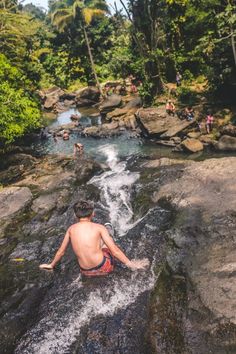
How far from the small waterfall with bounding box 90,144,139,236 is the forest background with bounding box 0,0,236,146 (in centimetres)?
687

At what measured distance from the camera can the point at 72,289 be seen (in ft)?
20.8

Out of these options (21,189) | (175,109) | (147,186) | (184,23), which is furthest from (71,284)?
(184,23)

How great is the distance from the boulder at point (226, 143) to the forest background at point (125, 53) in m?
5.49

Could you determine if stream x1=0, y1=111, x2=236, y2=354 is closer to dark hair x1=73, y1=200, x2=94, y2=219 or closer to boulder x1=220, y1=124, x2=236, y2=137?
dark hair x1=73, y1=200, x2=94, y2=219

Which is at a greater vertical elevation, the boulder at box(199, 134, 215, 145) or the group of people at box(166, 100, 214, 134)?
the group of people at box(166, 100, 214, 134)

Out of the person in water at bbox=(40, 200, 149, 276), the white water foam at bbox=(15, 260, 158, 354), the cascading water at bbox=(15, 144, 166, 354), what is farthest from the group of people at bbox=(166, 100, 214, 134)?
the person in water at bbox=(40, 200, 149, 276)

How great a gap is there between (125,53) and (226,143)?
26568 mm

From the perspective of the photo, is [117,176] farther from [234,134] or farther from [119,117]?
[119,117]

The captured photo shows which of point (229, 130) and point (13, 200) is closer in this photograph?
→ point (13, 200)

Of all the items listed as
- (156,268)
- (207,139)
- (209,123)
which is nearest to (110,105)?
(209,123)

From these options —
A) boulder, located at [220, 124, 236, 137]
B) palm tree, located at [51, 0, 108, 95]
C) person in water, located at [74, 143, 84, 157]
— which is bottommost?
boulder, located at [220, 124, 236, 137]

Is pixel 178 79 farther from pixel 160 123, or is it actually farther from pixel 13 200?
pixel 13 200

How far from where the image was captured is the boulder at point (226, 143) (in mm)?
17094

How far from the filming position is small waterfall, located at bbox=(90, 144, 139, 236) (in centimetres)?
1006
